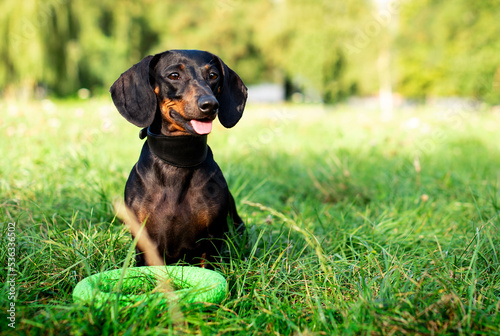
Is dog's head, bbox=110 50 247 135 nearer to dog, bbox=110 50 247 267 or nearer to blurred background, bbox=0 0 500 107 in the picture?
dog, bbox=110 50 247 267

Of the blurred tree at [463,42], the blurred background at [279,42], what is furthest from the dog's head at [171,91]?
the blurred tree at [463,42]

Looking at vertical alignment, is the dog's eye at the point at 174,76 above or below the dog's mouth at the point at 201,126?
above

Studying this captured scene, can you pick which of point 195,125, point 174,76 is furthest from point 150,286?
point 174,76

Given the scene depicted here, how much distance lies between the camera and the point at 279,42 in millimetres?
22719

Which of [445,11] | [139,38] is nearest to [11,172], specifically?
[445,11]

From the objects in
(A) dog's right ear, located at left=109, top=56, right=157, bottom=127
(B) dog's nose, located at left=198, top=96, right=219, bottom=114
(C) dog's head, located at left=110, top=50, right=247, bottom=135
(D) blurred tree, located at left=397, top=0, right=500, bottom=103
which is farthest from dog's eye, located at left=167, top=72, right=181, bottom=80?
(D) blurred tree, located at left=397, top=0, right=500, bottom=103

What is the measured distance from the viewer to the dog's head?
1.95m

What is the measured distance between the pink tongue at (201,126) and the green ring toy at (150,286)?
24.4 inches

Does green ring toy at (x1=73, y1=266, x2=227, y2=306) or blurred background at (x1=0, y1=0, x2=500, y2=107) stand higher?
blurred background at (x1=0, y1=0, x2=500, y2=107)

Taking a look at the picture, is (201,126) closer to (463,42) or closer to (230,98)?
(230,98)

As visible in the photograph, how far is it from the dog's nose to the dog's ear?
0.29 metres

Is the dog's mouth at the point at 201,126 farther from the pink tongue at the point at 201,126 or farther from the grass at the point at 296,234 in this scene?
the grass at the point at 296,234

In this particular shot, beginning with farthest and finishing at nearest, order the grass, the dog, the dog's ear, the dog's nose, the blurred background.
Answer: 1. the blurred background
2. the dog's ear
3. the dog
4. the dog's nose
5. the grass

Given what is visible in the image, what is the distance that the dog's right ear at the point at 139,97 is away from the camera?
204 cm
